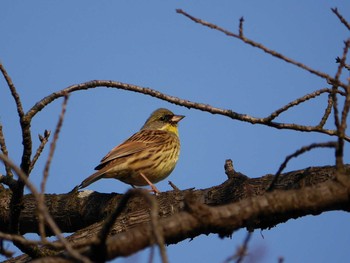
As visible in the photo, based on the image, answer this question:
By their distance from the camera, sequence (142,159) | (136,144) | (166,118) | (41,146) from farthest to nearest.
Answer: (166,118), (136,144), (142,159), (41,146)

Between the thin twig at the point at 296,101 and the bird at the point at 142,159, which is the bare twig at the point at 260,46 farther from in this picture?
the bird at the point at 142,159

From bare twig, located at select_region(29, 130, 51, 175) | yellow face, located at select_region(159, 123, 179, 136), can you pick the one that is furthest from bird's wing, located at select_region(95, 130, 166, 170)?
bare twig, located at select_region(29, 130, 51, 175)

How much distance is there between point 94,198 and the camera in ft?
24.7

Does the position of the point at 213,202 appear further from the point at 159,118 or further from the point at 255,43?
the point at 159,118

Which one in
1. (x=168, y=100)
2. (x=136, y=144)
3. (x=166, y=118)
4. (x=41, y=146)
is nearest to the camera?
(x=168, y=100)

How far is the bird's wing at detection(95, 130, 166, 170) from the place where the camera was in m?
8.77

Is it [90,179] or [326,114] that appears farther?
[90,179]

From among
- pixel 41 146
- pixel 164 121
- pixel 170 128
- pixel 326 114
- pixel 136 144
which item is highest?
pixel 164 121

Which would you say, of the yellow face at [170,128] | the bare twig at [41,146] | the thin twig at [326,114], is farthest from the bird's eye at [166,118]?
the thin twig at [326,114]

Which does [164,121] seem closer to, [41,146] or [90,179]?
[90,179]

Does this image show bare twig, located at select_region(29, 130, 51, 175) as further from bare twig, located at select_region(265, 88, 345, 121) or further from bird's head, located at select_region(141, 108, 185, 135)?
bird's head, located at select_region(141, 108, 185, 135)

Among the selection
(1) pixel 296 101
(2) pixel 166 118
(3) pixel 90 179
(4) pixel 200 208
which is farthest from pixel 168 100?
(2) pixel 166 118

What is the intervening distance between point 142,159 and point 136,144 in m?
0.43

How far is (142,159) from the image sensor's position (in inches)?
356
